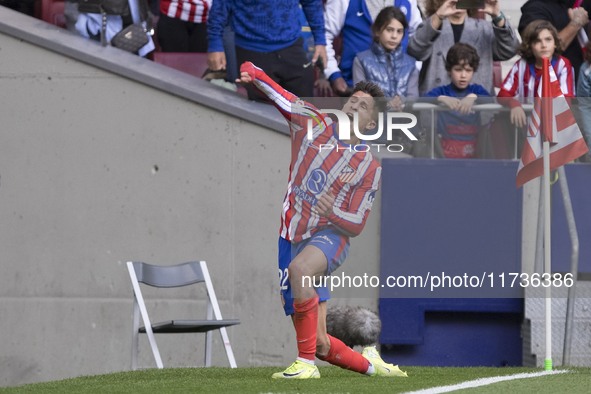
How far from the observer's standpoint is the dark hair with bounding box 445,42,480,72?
1077cm

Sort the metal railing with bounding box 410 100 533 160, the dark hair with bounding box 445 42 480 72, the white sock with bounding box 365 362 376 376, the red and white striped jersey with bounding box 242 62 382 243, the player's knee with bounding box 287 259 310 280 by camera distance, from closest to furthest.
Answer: the player's knee with bounding box 287 259 310 280, the red and white striped jersey with bounding box 242 62 382 243, the white sock with bounding box 365 362 376 376, the metal railing with bounding box 410 100 533 160, the dark hair with bounding box 445 42 480 72

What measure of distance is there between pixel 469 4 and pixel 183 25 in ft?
7.72

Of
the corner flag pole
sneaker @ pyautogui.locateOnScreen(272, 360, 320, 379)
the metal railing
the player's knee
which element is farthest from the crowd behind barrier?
sneaker @ pyautogui.locateOnScreen(272, 360, 320, 379)

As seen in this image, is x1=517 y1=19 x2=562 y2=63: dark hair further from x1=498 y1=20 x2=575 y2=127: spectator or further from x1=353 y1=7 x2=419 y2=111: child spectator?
x1=353 y1=7 x2=419 y2=111: child spectator

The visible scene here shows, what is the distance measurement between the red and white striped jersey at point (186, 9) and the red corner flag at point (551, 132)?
9.96 ft

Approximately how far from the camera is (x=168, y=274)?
10328 millimetres

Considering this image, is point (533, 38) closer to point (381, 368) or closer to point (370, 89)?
point (370, 89)

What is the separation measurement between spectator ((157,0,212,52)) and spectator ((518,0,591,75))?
2570 millimetres

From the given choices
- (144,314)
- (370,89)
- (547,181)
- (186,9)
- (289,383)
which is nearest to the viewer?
(289,383)

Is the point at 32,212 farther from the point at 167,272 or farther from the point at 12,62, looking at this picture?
the point at 167,272

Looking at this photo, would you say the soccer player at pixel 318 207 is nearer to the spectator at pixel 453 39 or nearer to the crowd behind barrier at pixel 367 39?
the crowd behind barrier at pixel 367 39

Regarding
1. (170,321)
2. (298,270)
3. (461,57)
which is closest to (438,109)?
(461,57)

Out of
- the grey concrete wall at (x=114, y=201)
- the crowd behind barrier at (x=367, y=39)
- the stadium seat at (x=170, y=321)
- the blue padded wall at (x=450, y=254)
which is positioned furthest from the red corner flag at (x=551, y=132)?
the grey concrete wall at (x=114, y=201)

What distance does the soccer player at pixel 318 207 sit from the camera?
802cm
